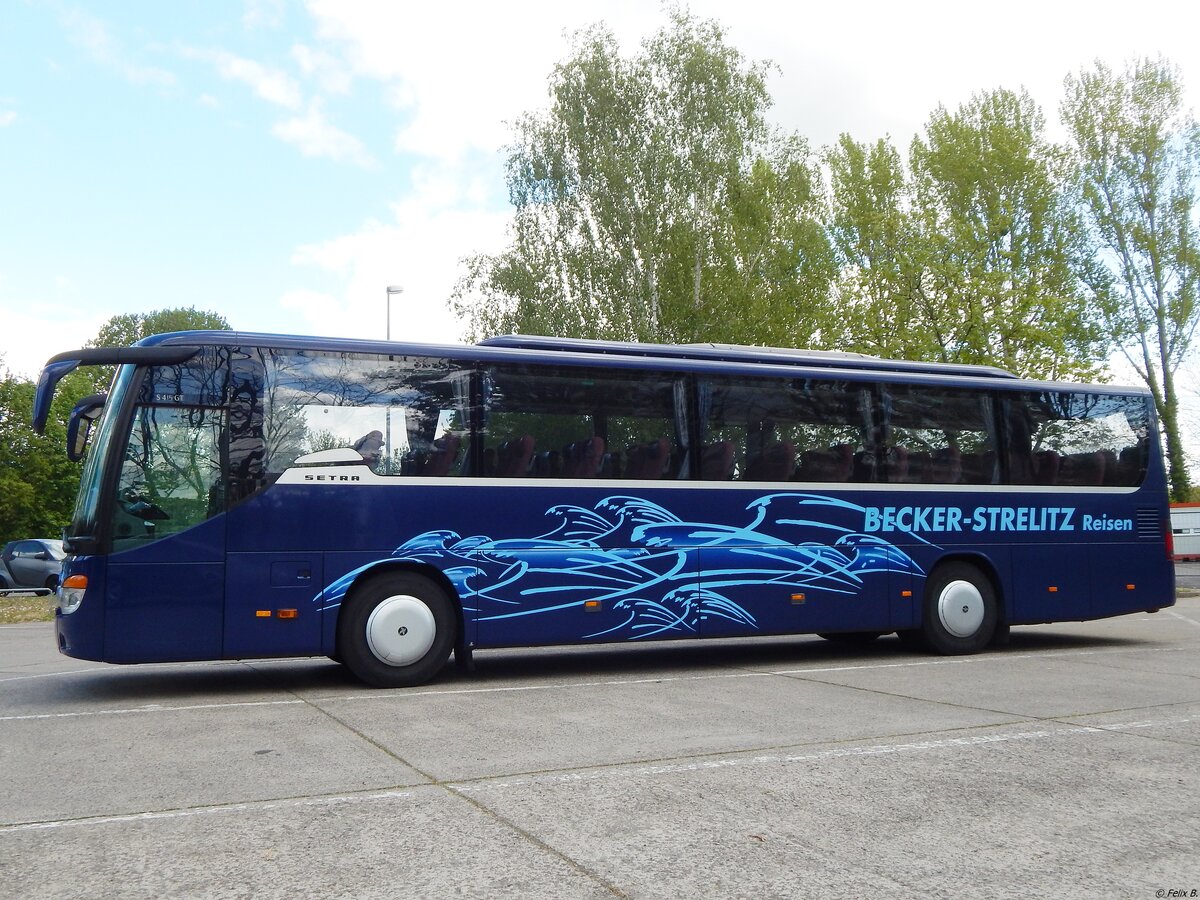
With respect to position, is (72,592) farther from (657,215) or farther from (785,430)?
(657,215)

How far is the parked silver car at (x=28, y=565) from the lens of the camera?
3122 cm

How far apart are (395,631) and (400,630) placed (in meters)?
0.04

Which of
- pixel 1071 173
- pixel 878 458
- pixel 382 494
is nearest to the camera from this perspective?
pixel 382 494

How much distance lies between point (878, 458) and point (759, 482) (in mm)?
1576

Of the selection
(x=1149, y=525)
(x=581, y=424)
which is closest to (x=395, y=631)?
(x=581, y=424)

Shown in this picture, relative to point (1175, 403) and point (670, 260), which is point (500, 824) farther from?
point (1175, 403)

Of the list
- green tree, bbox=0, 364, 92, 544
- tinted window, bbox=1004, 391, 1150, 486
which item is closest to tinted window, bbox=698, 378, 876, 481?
tinted window, bbox=1004, 391, 1150, 486

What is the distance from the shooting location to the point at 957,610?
1270cm

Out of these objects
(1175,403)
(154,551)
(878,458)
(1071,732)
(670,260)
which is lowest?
(1071,732)

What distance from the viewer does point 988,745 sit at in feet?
22.8

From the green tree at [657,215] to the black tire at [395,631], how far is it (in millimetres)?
26210

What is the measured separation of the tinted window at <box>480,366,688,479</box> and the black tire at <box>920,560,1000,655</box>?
3.46m

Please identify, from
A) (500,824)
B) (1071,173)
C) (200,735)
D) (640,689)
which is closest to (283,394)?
(200,735)

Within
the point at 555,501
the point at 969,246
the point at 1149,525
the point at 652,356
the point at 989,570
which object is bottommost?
the point at 989,570
